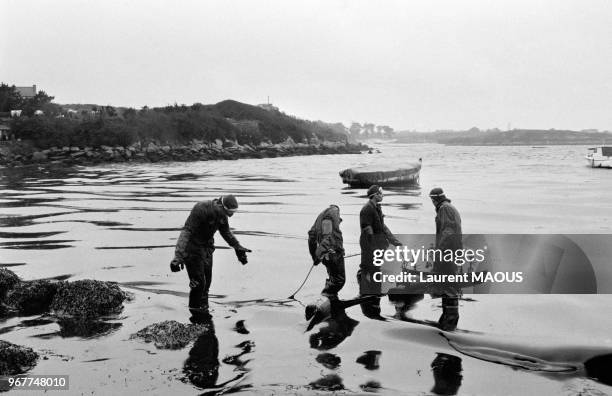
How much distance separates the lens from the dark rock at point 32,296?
31.1 ft

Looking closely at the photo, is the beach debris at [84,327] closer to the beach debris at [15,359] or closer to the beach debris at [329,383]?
the beach debris at [15,359]

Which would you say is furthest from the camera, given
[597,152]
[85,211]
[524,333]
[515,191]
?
[597,152]

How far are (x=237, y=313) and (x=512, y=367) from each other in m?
4.65

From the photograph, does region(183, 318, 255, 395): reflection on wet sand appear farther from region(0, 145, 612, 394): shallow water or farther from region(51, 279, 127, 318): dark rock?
region(51, 279, 127, 318): dark rock

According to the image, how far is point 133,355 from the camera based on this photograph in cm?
742

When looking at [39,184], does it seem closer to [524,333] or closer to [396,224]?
[396,224]

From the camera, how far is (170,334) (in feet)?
26.1

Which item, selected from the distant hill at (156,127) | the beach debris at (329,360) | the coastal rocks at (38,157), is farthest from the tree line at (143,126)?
the beach debris at (329,360)

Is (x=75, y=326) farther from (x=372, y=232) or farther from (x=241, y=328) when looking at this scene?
(x=372, y=232)

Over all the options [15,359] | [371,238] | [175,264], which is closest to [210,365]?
[175,264]

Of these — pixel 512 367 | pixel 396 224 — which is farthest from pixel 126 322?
pixel 396 224

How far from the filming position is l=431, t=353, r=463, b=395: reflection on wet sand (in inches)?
252

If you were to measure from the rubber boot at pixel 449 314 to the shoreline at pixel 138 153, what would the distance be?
191 feet

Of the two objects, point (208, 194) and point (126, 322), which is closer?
point (126, 322)
